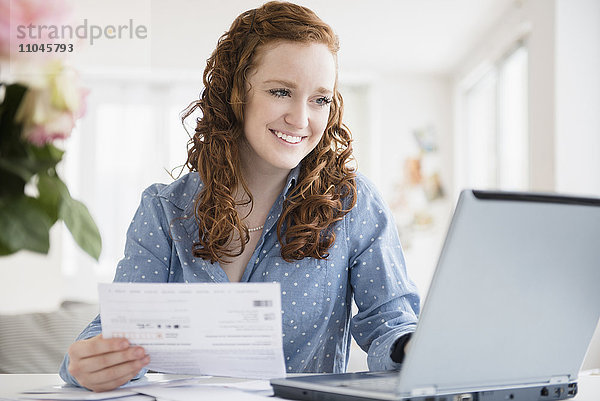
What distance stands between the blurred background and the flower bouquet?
10.3ft

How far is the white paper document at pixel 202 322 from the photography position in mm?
879

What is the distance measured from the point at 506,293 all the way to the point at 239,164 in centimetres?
79

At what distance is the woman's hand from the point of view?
0.96 m

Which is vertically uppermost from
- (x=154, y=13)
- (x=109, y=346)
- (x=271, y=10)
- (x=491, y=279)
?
(x=154, y=13)

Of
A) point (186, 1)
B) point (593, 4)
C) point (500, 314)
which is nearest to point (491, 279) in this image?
point (500, 314)

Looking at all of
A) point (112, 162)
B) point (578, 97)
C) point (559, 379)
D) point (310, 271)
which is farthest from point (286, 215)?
point (112, 162)

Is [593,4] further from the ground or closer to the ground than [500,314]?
further from the ground

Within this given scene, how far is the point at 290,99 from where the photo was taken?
1.36m

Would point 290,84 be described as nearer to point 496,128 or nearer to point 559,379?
point 559,379

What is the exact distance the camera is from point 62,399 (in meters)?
0.95

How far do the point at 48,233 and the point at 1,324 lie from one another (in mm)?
1997

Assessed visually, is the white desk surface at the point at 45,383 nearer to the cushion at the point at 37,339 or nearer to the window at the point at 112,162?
the cushion at the point at 37,339

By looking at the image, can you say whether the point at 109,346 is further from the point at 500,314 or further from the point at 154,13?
the point at 154,13

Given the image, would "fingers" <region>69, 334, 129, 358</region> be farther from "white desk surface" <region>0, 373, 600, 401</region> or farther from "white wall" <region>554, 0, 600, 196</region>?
"white wall" <region>554, 0, 600, 196</region>
